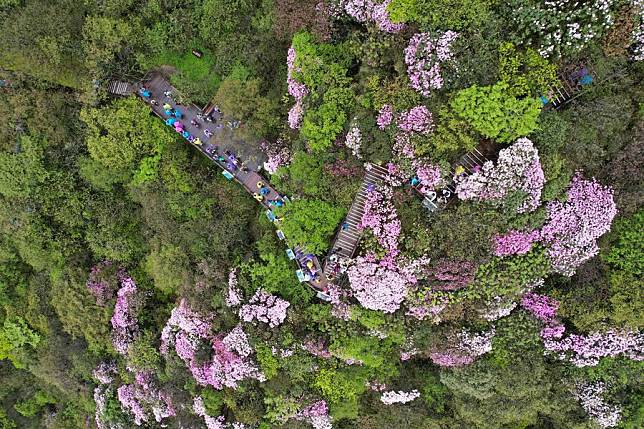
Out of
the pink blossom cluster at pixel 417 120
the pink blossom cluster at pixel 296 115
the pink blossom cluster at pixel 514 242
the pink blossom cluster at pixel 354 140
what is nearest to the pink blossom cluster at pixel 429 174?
the pink blossom cluster at pixel 417 120

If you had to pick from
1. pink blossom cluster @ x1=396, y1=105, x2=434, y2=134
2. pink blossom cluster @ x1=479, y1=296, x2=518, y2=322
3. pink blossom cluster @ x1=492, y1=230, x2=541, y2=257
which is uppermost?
pink blossom cluster @ x1=396, y1=105, x2=434, y2=134

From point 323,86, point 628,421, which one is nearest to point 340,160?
point 323,86

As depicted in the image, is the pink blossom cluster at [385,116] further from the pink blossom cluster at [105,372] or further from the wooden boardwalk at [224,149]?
the pink blossom cluster at [105,372]

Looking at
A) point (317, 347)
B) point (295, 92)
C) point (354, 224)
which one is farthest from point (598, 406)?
point (295, 92)

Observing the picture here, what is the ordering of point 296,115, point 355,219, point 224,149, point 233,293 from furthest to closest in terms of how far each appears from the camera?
point 224,149, point 233,293, point 296,115, point 355,219

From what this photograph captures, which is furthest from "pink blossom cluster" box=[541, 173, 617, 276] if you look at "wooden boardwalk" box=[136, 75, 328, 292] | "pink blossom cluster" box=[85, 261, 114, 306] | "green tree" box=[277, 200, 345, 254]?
"pink blossom cluster" box=[85, 261, 114, 306]

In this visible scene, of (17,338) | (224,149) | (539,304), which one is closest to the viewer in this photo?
(539,304)

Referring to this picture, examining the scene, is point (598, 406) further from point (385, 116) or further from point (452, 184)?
point (385, 116)

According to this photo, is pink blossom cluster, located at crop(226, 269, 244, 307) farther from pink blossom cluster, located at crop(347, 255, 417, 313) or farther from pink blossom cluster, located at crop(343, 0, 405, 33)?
pink blossom cluster, located at crop(343, 0, 405, 33)
